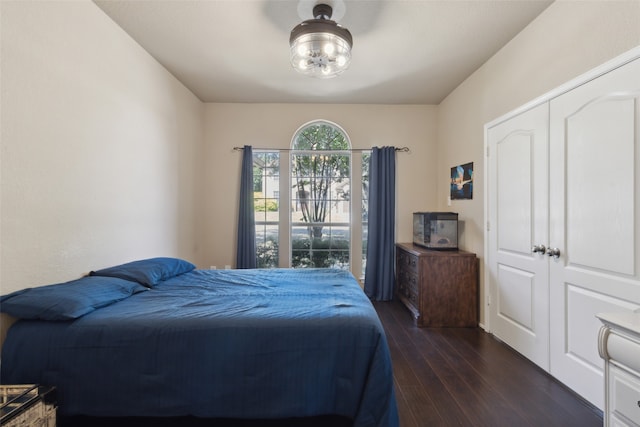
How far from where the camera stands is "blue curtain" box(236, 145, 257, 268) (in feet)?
12.8

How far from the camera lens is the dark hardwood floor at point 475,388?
1.67 m

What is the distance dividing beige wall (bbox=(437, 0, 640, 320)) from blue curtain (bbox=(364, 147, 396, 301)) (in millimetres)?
755

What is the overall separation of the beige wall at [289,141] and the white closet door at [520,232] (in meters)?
1.30

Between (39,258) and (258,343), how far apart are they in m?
1.51

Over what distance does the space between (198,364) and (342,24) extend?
265 centimetres

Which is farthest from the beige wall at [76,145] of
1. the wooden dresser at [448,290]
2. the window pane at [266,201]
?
the wooden dresser at [448,290]

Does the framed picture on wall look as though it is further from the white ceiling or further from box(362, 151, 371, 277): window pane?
box(362, 151, 371, 277): window pane

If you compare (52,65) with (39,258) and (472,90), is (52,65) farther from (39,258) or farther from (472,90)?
(472,90)

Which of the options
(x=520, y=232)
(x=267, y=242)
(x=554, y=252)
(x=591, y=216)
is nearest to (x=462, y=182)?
(x=520, y=232)

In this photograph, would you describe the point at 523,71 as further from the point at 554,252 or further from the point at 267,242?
the point at 267,242

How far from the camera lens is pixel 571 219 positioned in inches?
75.5

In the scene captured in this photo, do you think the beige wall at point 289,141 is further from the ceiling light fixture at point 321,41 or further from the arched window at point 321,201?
the ceiling light fixture at point 321,41

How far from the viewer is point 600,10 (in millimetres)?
1718

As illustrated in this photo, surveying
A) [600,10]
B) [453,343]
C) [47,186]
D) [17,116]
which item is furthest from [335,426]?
[600,10]
